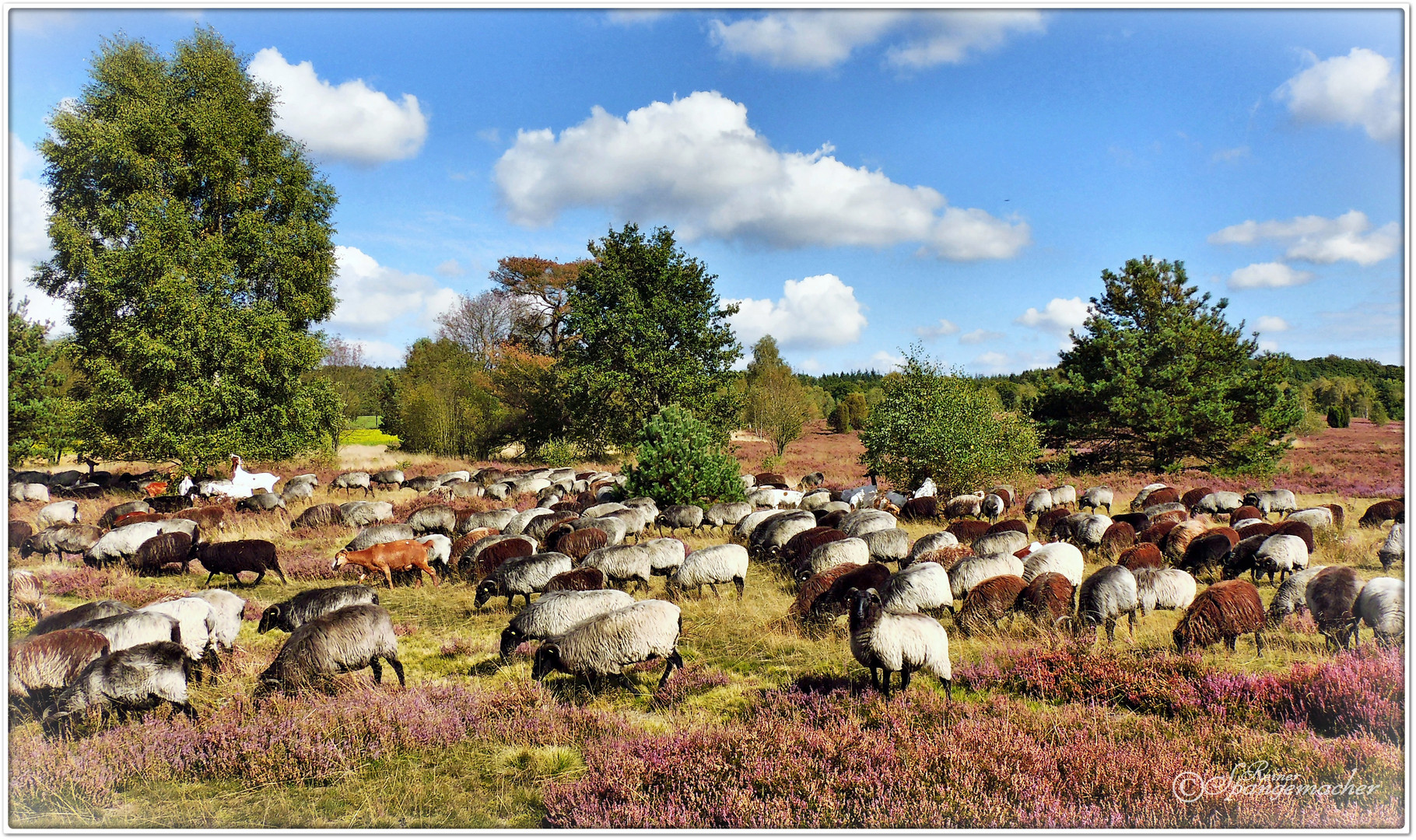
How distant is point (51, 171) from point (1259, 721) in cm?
3307

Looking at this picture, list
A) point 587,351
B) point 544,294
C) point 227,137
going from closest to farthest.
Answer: point 227,137 < point 587,351 < point 544,294

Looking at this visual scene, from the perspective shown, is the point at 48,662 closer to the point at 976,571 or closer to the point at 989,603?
the point at 989,603

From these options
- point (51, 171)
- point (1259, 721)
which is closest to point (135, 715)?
point (1259, 721)

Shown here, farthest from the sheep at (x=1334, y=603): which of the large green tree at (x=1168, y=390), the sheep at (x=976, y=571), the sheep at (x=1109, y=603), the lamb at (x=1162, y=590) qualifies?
the large green tree at (x=1168, y=390)

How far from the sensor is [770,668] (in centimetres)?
812

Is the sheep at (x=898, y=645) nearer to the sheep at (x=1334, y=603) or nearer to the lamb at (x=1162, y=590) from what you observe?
the lamb at (x=1162, y=590)

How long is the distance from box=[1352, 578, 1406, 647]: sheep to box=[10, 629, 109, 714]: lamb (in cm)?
1390

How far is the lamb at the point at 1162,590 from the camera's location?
912cm

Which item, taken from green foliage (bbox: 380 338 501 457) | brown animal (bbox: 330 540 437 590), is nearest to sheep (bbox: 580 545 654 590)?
brown animal (bbox: 330 540 437 590)

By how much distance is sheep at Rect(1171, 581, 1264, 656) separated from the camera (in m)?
7.84

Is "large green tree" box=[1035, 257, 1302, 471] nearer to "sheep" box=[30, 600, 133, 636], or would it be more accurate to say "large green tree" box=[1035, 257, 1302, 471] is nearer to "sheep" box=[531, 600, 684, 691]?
"sheep" box=[531, 600, 684, 691]

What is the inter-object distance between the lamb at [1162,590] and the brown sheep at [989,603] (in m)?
1.58

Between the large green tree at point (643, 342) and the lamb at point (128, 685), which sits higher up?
the large green tree at point (643, 342)
